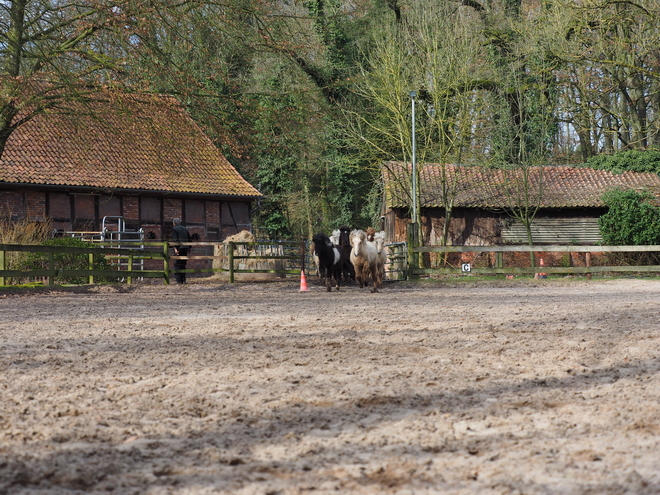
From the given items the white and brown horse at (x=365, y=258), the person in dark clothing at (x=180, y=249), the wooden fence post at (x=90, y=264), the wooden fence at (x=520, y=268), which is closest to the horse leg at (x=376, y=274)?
the white and brown horse at (x=365, y=258)

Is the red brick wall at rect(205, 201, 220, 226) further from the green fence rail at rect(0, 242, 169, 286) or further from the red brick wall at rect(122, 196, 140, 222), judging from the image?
the green fence rail at rect(0, 242, 169, 286)

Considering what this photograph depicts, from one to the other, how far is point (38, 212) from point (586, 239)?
82.8 feet

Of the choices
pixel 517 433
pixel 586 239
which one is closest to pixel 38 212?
pixel 586 239

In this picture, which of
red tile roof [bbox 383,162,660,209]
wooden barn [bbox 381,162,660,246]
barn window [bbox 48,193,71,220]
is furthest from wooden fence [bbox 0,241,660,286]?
wooden barn [bbox 381,162,660,246]

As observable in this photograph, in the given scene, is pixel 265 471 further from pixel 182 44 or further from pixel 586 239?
pixel 586 239

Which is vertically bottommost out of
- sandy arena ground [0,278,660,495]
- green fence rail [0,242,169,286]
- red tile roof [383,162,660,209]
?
sandy arena ground [0,278,660,495]

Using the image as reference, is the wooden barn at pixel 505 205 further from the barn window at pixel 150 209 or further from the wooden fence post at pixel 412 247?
the barn window at pixel 150 209

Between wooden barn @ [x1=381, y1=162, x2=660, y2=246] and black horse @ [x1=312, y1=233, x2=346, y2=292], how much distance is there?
16006 mm

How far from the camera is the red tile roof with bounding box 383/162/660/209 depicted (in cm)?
3722

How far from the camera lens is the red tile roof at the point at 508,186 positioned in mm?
37219

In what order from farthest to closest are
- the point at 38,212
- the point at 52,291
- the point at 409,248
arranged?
1. the point at 38,212
2. the point at 409,248
3. the point at 52,291

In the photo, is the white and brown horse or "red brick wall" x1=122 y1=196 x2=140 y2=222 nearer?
the white and brown horse

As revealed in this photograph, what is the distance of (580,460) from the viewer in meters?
3.89

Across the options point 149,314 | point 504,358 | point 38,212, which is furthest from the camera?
point 38,212
